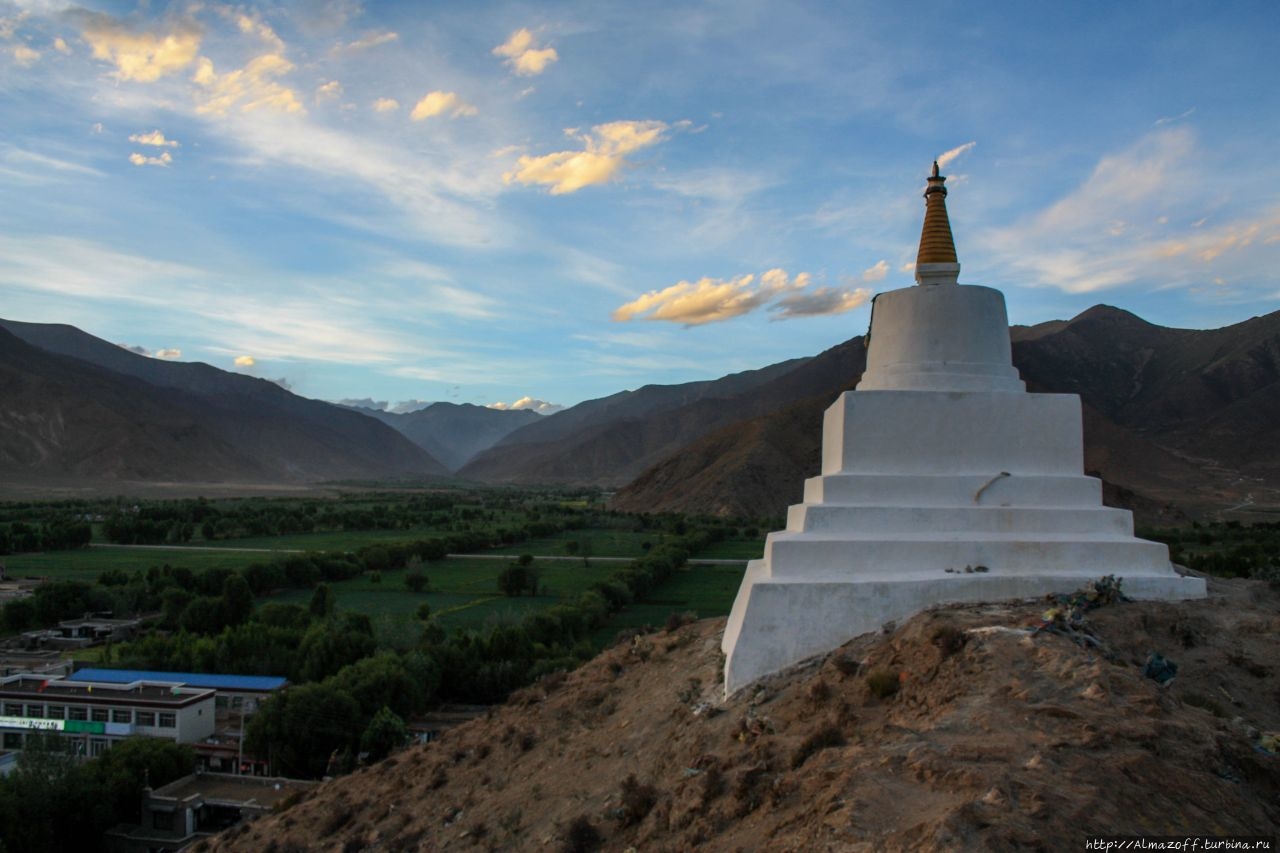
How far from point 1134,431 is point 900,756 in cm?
11885

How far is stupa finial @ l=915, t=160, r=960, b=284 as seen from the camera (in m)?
12.0

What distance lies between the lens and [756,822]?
21.7 ft

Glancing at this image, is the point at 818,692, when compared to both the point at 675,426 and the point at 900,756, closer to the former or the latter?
the point at 900,756

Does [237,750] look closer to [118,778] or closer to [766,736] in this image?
[118,778]

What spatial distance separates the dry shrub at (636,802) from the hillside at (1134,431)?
63289mm

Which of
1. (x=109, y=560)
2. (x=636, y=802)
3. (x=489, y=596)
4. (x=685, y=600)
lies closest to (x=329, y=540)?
(x=109, y=560)

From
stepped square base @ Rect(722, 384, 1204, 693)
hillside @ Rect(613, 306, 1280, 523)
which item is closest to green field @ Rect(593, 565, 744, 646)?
stepped square base @ Rect(722, 384, 1204, 693)

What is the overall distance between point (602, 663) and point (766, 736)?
20.5ft

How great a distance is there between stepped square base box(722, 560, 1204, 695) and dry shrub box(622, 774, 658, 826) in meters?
1.95

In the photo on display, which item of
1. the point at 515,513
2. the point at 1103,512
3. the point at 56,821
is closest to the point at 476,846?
the point at 1103,512

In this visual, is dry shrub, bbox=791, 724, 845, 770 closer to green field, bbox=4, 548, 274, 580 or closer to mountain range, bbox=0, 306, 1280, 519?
green field, bbox=4, 548, 274, 580

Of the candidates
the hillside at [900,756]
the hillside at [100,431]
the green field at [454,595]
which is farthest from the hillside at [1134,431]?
the hillside at [100,431]

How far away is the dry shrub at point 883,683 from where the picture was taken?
317 inches

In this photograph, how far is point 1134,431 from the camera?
110 m
